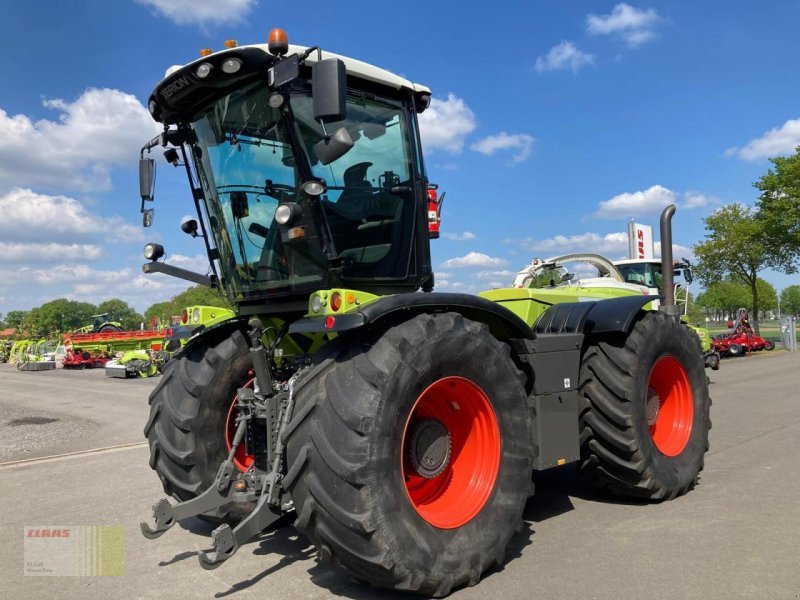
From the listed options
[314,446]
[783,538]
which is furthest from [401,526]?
[783,538]

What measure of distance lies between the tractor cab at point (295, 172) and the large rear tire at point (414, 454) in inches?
31.6

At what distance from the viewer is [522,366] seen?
14.7 feet

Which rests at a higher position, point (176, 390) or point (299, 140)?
point (299, 140)

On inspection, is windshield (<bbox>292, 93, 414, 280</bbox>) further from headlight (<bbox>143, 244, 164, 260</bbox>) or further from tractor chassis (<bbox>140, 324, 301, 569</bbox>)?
headlight (<bbox>143, 244, 164, 260</bbox>)

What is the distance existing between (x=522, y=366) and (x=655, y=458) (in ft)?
4.91

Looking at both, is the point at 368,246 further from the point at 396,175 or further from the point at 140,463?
the point at 140,463

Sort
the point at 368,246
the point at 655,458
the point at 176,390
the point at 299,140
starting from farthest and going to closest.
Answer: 1. the point at 655,458
2. the point at 176,390
3. the point at 368,246
4. the point at 299,140

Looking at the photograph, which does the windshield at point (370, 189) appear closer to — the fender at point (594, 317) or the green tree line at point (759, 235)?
the fender at point (594, 317)

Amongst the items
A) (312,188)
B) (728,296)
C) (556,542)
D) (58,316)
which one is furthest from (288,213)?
(58,316)

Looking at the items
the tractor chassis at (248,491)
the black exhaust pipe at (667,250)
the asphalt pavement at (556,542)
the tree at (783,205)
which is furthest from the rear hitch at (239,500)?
the tree at (783,205)

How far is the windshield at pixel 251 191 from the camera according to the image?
13.2ft

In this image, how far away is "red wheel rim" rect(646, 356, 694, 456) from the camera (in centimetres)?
554

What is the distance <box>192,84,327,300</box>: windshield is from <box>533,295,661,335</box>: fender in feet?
7.22

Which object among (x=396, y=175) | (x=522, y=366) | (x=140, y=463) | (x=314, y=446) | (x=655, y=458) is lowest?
(x=140, y=463)
